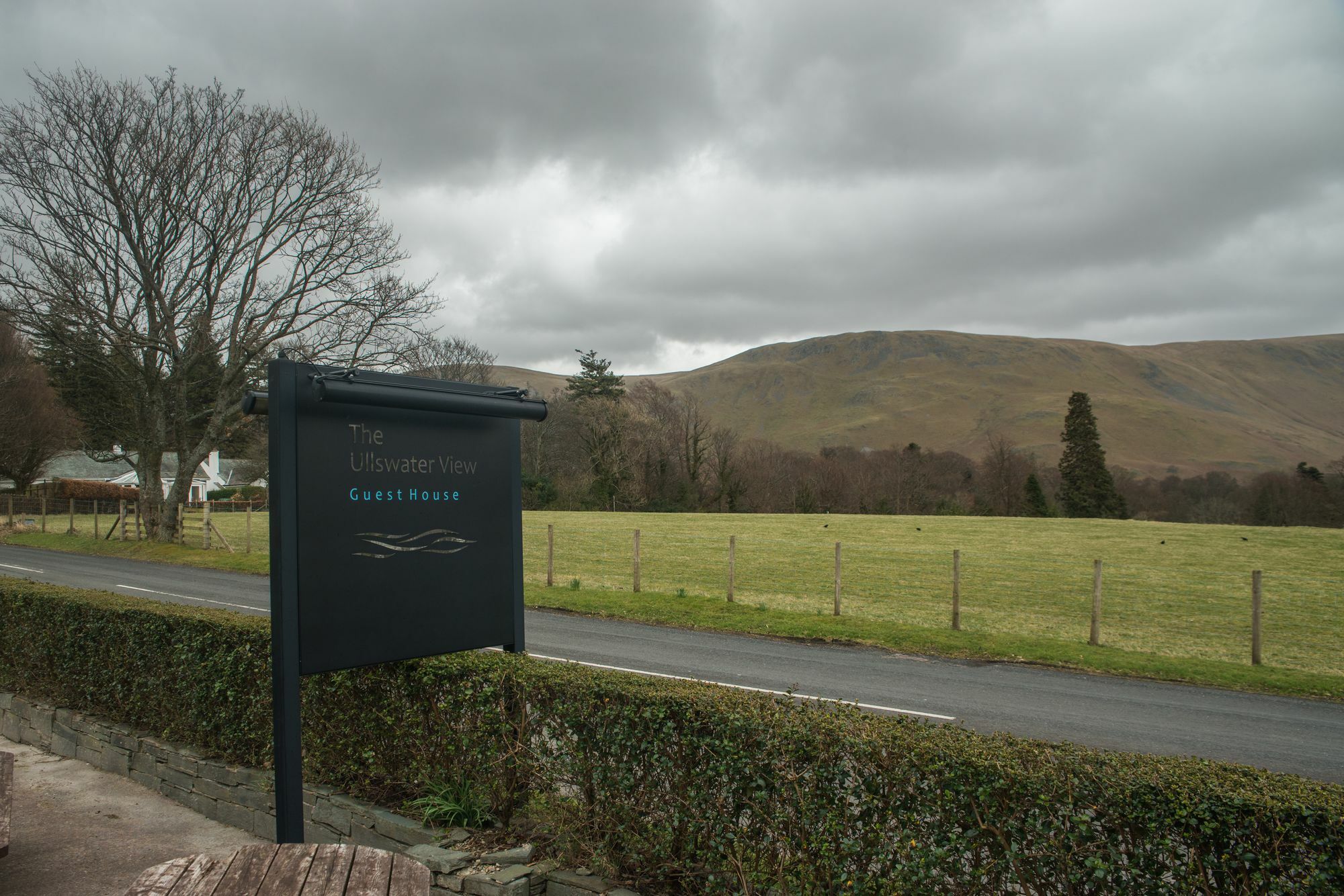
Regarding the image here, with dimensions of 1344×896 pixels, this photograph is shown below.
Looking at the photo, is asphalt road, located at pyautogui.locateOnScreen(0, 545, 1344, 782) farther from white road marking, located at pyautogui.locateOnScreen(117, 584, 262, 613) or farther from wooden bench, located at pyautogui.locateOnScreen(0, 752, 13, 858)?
wooden bench, located at pyautogui.locateOnScreen(0, 752, 13, 858)

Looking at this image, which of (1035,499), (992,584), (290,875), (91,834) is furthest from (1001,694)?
(1035,499)

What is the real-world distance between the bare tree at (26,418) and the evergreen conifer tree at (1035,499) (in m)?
60.4

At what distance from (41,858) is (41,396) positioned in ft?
180

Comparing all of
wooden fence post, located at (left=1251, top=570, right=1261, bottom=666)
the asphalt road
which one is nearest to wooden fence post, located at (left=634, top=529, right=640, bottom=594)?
the asphalt road

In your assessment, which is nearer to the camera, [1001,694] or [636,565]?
[1001,694]

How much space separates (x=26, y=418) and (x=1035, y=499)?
61791 mm

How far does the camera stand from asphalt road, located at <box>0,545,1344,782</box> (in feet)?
27.9

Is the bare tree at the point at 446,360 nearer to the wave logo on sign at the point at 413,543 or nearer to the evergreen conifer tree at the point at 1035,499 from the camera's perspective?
the wave logo on sign at the point at 413,543

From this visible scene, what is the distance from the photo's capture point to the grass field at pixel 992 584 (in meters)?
13.9

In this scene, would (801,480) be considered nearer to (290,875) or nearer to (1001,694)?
(1001,694)

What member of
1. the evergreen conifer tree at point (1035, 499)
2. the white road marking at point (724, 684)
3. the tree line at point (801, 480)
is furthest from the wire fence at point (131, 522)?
the evergreen conifer tree at point (1035, 499)

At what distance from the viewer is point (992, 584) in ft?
76.5

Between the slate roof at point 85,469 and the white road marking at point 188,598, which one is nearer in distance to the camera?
the white road marking at point 188,598

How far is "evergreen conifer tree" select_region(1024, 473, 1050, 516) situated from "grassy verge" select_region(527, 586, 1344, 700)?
48280 mm
